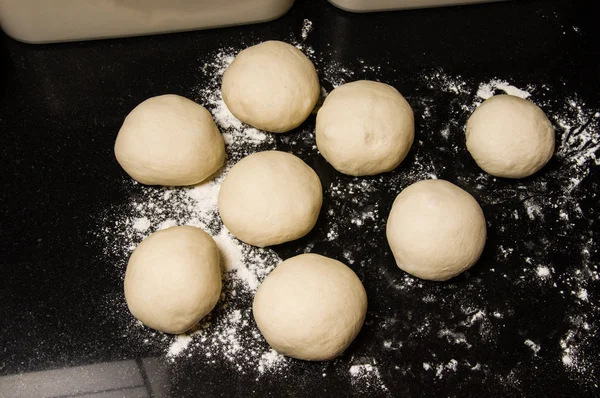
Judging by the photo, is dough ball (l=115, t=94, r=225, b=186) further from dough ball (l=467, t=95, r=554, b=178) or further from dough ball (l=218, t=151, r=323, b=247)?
dough ball (l=467, t=95, r=554, b=178)

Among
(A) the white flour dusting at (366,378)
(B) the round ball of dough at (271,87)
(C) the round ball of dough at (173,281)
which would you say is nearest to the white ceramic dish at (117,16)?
(B) the round ball of dough at (271,87)

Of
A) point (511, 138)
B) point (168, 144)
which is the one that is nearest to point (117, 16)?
point (168, 144)

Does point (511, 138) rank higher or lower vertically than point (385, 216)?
higher

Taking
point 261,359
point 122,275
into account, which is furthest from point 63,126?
point 261,359

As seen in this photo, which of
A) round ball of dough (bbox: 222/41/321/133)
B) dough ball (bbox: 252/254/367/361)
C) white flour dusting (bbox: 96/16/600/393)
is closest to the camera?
dough ball (bbox: 252/254/367/361)

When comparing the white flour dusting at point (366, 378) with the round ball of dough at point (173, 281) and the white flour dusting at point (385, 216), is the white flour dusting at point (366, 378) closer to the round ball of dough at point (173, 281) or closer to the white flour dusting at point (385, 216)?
the white flour dusting at point (385, 216)

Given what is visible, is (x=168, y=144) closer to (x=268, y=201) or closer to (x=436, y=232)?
(x=268, y=201)

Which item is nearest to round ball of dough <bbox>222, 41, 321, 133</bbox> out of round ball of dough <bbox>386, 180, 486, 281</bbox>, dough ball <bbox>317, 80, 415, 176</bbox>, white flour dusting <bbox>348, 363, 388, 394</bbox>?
dough ball <bbox>317, 80, 415, 176</bbox>
